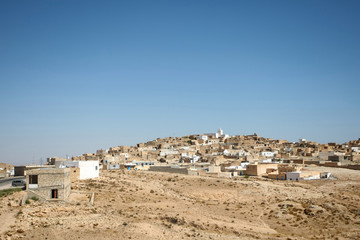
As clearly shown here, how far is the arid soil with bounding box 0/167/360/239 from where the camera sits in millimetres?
21169

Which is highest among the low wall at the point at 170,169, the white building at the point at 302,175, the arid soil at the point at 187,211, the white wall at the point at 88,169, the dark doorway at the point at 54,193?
the white wall at the point at 88,169

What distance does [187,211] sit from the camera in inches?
1079

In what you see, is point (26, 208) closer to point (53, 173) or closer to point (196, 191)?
point (53, 173)

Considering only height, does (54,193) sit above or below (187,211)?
above

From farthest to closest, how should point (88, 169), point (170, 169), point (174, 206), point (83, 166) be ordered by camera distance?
1. point (170, 169)
2. point (88, 169)
3. point (83, 166)
4. point (174, 206)

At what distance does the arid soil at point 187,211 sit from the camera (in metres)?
21.2

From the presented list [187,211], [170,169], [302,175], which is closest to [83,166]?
[170,169]

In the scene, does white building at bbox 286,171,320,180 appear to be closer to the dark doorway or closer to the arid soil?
the arid soil

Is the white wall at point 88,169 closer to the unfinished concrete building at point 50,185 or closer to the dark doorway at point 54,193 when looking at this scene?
the unfinished concrete building at point 50,185

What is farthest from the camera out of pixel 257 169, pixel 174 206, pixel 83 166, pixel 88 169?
pixel 257 169

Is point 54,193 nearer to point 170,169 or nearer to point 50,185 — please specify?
point 50,185

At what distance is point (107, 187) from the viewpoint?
109 feet

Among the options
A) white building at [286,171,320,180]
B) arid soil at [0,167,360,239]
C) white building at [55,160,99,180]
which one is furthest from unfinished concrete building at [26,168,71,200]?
→ white building at [286,171,320,180]

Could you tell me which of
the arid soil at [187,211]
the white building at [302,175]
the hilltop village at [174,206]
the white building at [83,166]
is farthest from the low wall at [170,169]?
the white building at [302,175]
